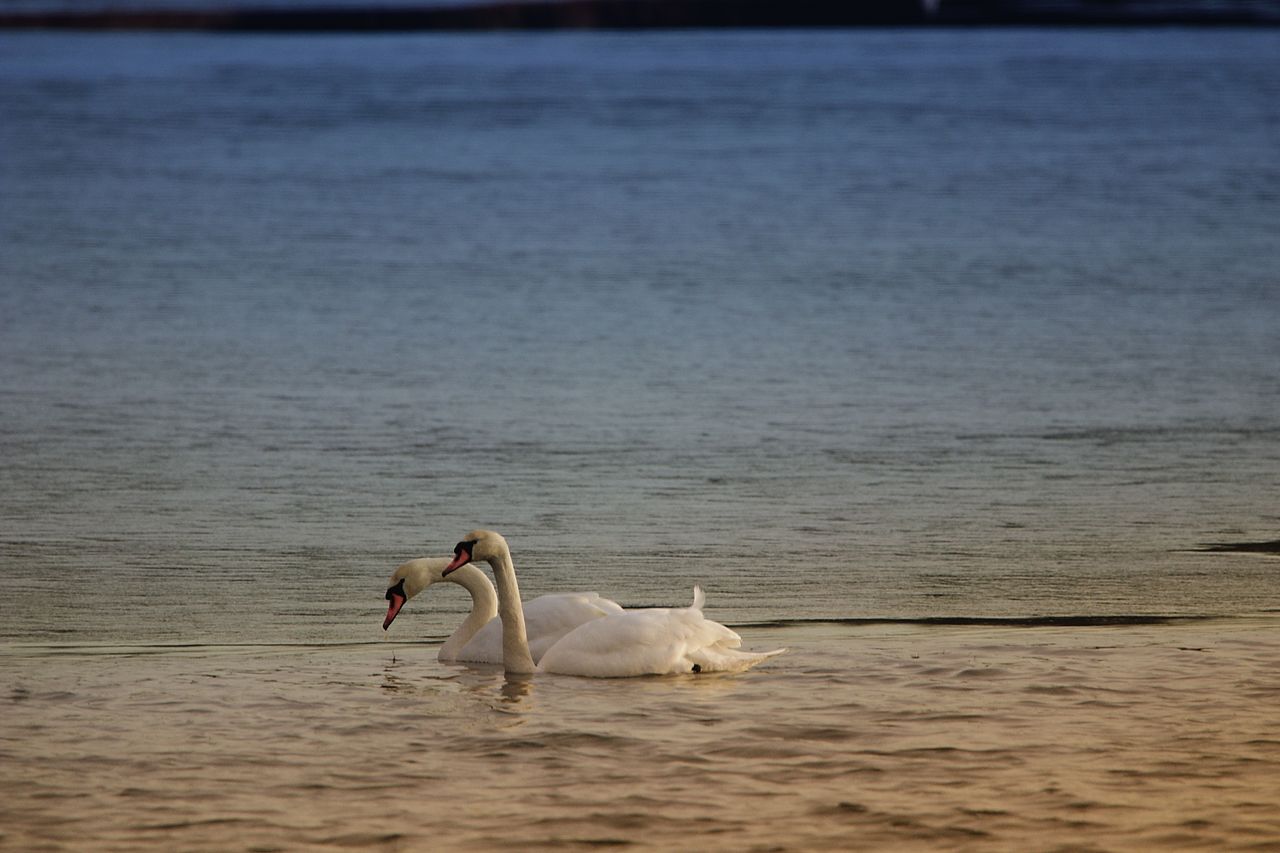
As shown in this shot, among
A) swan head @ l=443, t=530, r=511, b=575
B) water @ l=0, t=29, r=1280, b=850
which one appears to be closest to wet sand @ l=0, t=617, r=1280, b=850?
water @ l=0, t=29, r=1280, b=850

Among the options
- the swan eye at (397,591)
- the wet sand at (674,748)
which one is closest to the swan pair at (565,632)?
the swan eye at (397,591)

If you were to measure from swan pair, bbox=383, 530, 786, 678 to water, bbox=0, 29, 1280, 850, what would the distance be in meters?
0.15

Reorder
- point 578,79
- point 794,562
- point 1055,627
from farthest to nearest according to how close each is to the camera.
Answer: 1. point 578,79
2. point 794,562
3. point 1055,627

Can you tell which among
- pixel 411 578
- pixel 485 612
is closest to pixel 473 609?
pixel 485 612

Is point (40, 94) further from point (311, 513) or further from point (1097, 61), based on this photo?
point (311, 513)

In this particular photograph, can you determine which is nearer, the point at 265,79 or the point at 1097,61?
the point at 265,79

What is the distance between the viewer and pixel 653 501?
1288cm

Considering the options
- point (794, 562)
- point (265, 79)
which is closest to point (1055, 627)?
point (794, 562)

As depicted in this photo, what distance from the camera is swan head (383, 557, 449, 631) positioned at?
9555 mm

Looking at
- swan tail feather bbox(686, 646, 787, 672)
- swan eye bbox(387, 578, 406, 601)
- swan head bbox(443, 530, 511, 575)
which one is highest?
swan head bbox(443, 530, 511, 575)

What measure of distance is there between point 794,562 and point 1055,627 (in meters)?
1.81

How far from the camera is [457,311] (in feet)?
76.0

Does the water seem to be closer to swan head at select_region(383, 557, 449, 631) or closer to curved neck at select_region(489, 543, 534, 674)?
curved neck at select_region(489, 543, 534, 674)

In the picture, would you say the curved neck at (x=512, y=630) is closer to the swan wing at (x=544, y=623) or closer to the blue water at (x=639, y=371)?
the swan wing at (x=544, y=623)
